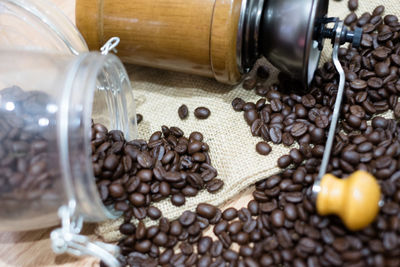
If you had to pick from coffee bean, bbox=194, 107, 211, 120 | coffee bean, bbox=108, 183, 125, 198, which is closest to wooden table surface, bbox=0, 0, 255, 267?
coffee bean, bbox=108, 183, 125, 198

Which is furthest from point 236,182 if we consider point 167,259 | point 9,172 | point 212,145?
point 9,172

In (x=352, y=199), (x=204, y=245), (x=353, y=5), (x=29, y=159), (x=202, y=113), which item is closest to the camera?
(x=352, y=199)

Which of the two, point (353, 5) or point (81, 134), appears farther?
point (353, 5)

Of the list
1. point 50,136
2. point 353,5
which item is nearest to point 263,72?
point 353,5

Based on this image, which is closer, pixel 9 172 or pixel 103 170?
pixel 9 172

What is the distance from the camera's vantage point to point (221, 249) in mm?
1238

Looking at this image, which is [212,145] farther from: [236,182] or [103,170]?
[103,170]

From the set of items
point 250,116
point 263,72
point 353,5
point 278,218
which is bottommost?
point 278,218

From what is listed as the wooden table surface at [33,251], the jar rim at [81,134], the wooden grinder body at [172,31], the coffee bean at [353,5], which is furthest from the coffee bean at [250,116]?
the coffee bean at [353,5]

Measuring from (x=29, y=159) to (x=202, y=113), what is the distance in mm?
620

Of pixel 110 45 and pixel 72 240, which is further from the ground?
pixel 110 45

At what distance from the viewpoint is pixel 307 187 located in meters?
1.27

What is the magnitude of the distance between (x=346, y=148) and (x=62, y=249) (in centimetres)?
89

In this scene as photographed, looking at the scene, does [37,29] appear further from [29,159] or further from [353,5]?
[353,5]
